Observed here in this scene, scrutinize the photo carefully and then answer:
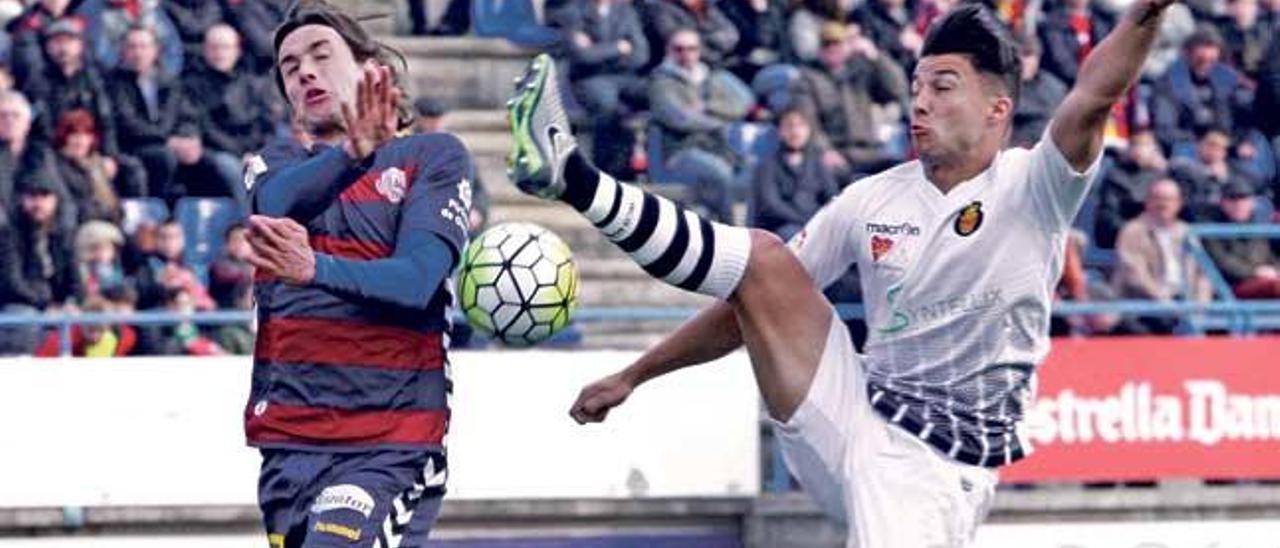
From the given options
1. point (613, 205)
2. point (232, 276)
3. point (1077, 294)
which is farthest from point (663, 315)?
point (613, 205)

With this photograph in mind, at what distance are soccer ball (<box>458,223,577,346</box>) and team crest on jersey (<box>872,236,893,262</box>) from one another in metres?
0.81

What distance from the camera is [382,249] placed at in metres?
7.59

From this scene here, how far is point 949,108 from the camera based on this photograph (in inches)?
317

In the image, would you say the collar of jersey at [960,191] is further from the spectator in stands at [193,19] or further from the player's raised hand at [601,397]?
the spectator in stands at [193,19]

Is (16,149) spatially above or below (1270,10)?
above

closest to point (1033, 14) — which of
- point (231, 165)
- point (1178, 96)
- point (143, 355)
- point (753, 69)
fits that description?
point (1178, 96)

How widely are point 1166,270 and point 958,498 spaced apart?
8.31 meters

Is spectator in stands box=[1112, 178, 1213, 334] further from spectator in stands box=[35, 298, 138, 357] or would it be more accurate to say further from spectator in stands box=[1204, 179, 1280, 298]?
spectator in stands box=[35, 298, 138, 357]

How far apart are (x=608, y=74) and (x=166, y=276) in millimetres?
3333

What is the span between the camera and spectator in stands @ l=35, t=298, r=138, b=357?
13.5 metres

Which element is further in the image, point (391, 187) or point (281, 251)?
point (391, 187)

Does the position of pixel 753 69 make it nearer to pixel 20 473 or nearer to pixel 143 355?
pixel 143 355

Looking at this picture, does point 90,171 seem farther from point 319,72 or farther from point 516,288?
point 319,72

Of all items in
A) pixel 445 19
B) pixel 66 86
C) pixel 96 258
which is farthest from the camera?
pixel 445 19
